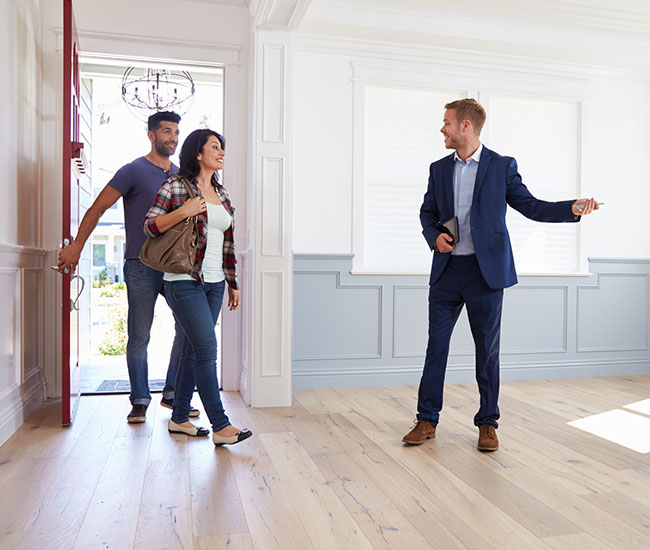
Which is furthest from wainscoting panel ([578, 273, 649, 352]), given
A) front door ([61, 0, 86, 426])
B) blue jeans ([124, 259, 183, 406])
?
front door ([61, 0, 86, 426])

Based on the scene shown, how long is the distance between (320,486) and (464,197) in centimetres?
146

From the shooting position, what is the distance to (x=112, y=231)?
31.1 ft

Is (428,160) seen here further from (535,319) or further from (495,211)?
(495,211)

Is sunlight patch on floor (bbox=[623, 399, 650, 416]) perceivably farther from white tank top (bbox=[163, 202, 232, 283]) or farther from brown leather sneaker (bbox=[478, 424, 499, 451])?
white tank top (bbox=[163, 202, 232, 283])

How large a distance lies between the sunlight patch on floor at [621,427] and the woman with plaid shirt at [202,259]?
1809 millimetres

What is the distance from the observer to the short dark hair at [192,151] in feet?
8.41

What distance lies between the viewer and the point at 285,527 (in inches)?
71.3

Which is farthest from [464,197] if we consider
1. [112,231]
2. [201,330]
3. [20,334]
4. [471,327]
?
[112,231]

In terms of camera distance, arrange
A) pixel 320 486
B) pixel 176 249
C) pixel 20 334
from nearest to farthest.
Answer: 1. pixel 320 486
2. pixel 176 249
3. pixel 20 334

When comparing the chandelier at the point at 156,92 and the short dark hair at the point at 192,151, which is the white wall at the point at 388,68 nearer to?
the chandelier at the point at 156,92

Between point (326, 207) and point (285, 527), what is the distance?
2.58 meters

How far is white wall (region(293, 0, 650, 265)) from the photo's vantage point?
3.94 m

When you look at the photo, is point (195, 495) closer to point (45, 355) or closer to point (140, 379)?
point (140, 379)

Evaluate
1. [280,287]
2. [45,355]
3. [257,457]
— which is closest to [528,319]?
[280,287]
